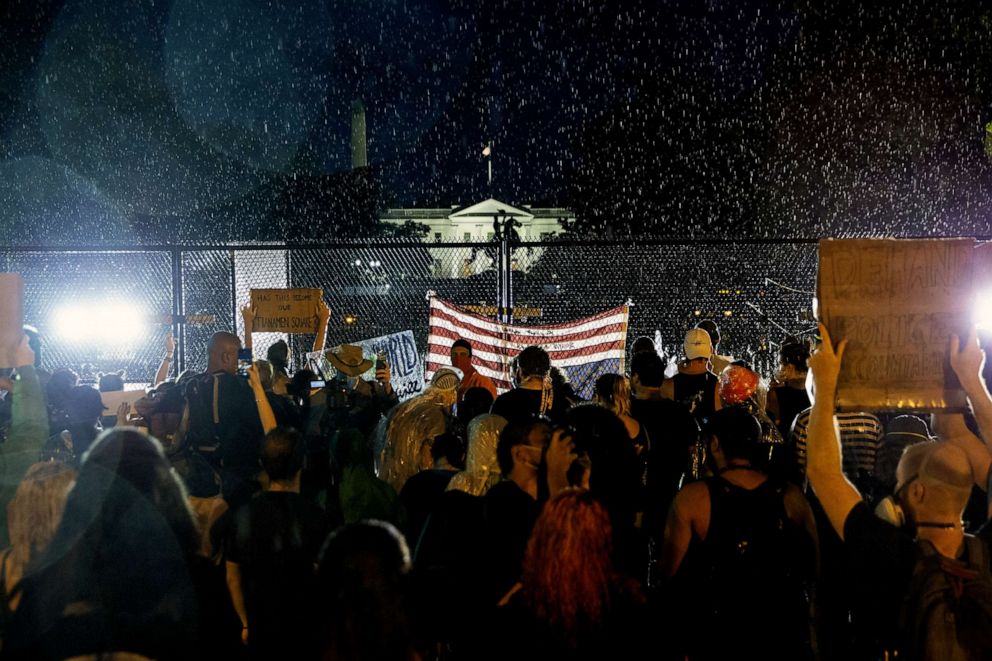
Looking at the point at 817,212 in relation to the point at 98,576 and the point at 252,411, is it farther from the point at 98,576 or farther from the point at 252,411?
the point at 98,576

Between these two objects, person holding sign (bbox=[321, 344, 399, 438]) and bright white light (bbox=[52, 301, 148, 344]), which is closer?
person holding sign (bbox=[321, 344, 399, 438])

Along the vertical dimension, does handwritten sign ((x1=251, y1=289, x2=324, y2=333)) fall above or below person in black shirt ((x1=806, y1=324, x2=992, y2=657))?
above

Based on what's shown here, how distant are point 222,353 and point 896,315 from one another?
4173 millimetres

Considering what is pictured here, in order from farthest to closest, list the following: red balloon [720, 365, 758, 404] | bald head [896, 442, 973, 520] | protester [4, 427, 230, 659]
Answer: red balloon [720, 365, 758, 404], bald head [896, 442, 973, 520], protester [4, 427, 230, 659]

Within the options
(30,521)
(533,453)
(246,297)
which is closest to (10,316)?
(30,521)

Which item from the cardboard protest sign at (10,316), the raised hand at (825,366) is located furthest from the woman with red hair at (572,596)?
the cardboard protest sign at (10,316)

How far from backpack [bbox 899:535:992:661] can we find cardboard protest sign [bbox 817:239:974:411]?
86 cm

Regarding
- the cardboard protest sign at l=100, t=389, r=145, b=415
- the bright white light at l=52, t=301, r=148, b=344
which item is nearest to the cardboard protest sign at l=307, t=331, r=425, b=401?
the cardboard protest sign at l=100, t=389, r=145, b=415

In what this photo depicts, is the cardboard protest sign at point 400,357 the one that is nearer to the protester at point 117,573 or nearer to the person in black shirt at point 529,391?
the person in black shirt at point 529,391

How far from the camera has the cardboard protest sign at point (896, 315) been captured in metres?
3.32

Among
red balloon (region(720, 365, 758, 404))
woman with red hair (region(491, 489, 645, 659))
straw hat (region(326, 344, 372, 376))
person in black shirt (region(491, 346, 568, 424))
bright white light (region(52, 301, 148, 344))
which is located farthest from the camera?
bright white light (region(52, 301, 148, 344))

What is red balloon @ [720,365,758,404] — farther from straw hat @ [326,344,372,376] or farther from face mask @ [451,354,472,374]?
straw hat @ [326,344,372,376]

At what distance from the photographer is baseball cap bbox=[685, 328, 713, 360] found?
6383 mm

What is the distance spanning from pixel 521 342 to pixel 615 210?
20.8 m
